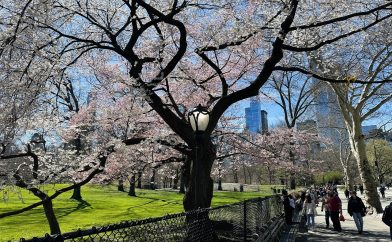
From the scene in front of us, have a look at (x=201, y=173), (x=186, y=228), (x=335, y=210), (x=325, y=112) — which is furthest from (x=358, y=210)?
(x=325, y=112)

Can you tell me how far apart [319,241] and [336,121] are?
103ft

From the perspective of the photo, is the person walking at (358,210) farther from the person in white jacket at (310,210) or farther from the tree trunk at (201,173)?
the tree trunk at (201,173)

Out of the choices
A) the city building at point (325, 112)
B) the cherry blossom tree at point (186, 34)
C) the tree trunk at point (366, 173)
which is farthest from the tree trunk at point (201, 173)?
the city building at point (325, 112)

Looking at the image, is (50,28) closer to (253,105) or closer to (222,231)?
(222,231)

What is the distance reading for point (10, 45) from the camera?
735cm

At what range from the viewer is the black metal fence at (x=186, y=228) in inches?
114

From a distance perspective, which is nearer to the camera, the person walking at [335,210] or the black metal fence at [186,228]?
the black metal fence at [186,228]

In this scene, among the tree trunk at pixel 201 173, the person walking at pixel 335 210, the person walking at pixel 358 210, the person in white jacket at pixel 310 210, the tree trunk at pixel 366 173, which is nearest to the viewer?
the tree trunk at pixel 201 173

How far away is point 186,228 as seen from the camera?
4.77 meters

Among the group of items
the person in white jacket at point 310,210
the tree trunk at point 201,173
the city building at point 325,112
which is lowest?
the person in white jacket at point 310,210

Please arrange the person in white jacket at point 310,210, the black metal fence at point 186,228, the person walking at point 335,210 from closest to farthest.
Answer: the black metal fence at point 186,228 < the person walking at point 335,210 < the person in white jacket at point 310,210

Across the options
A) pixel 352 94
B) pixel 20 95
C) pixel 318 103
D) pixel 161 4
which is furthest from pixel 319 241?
pixel 318 103

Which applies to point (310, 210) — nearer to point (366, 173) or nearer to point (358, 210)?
point (358, 210)

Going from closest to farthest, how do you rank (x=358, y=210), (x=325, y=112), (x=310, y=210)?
(x=358, y=210) < (x=310, y=210) < (x=325, y=112)
